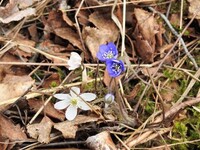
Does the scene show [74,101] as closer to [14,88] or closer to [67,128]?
[67,128]

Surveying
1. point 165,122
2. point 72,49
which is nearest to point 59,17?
point 72,49

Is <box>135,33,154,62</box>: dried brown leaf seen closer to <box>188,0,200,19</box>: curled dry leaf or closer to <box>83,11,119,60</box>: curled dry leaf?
<box>83,11,119,60</box>: curled dry leaf

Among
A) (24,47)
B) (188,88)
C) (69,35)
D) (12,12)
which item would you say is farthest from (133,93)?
(12,12)

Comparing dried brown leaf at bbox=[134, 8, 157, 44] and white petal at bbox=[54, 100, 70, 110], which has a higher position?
dried brown leaf at bbox=[134, 8, 157, 44]

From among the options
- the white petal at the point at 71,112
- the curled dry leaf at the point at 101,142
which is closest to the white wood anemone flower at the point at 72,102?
the white petal at the point at 71,112

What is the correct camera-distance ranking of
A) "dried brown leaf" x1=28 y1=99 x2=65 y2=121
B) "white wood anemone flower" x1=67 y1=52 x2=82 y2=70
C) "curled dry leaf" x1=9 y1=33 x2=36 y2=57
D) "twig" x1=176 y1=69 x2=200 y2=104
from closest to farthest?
"white wood anemone flower" x1=67 y1=52 x2=82 y2=70 → "dried brown leaf" x1=28 y1=99 x2=65 y2=121 → "twig" x1=176 y1=69 x2=200 y2=104 → "curled dry leaf" x1=9 y1=33 x2=36 y2=57

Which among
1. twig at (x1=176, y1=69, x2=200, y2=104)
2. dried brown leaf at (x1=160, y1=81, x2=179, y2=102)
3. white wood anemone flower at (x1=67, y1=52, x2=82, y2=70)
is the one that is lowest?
dried brown leaf at (x1=160, y1=81, x2=179, y2=102)

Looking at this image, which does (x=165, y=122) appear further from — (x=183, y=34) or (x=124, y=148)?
(x=183, y=34)

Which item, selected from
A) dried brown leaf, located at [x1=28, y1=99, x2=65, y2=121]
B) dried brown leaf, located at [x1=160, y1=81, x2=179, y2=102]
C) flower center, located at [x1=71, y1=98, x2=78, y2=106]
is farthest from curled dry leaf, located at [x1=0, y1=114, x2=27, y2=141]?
dried brown leaf, located at [x1=160, y1=81, x2=179, y2=102]
